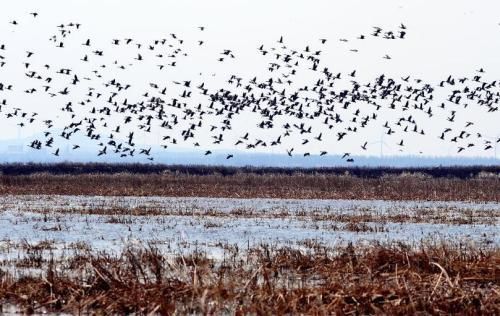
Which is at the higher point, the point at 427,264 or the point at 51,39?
the point at 51,39

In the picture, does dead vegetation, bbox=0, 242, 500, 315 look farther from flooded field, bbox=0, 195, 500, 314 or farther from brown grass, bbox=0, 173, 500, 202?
brown grass, bbox=0, 173, 500, 202

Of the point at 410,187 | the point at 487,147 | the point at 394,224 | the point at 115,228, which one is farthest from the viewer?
the point at 410,187

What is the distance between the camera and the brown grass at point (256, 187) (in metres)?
42.6

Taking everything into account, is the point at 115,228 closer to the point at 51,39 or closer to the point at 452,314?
the point at 51,39

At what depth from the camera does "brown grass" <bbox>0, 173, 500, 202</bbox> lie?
4256 centimetres

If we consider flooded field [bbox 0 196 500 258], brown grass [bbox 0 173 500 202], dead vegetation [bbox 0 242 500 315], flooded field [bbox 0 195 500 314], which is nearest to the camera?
dead vegetation [bbox 0 242 500 315]

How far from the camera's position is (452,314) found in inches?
383

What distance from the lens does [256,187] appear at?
4897 cm

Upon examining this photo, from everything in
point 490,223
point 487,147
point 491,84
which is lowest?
point 490,223

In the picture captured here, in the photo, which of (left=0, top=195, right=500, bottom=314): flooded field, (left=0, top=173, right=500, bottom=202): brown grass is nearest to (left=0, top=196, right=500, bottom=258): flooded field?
(left=0, top=195, right=500, bottom=314): flooded field

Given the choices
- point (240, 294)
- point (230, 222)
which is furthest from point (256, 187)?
point (240, 294)

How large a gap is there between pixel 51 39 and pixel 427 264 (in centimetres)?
2107

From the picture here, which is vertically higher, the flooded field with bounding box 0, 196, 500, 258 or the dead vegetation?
the dead vegetation

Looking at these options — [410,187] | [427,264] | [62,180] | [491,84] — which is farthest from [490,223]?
[62,180]
